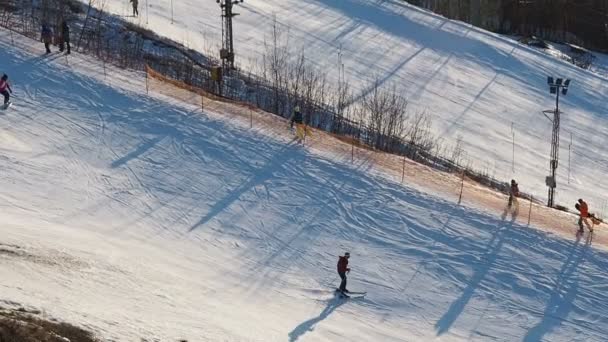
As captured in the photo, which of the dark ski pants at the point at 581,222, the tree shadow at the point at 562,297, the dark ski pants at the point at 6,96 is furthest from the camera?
the dark ski pants at the point at 6,96

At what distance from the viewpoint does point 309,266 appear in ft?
82.5

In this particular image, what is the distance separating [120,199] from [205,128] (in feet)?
20.6

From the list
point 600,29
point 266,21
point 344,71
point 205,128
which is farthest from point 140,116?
point 600,29

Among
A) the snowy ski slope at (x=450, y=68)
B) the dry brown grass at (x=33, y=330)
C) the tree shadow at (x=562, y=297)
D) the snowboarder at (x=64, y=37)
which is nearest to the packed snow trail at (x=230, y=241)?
the tree shadow at (x=562, y=297)

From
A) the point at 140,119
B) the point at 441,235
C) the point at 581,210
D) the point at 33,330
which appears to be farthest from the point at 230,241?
the point at 581,210

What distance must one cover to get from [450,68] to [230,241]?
35.0 meters

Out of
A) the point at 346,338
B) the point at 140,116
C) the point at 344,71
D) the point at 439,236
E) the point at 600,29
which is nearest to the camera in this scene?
the point at 346,338

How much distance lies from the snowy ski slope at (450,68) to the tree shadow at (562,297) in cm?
1116

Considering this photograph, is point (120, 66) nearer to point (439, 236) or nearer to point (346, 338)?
point (439, 236)

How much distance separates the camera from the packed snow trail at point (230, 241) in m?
20.9

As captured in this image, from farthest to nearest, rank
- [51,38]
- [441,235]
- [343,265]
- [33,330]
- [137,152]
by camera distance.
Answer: [51,38], [137,152], [441,235], [343,265], [33,330]

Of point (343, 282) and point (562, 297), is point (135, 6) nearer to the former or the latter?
point (343, 282)

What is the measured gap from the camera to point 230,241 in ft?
84.4

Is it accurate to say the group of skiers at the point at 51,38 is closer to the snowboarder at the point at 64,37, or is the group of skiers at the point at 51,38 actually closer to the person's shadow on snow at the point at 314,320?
the snowboarder at the point at 64,37
